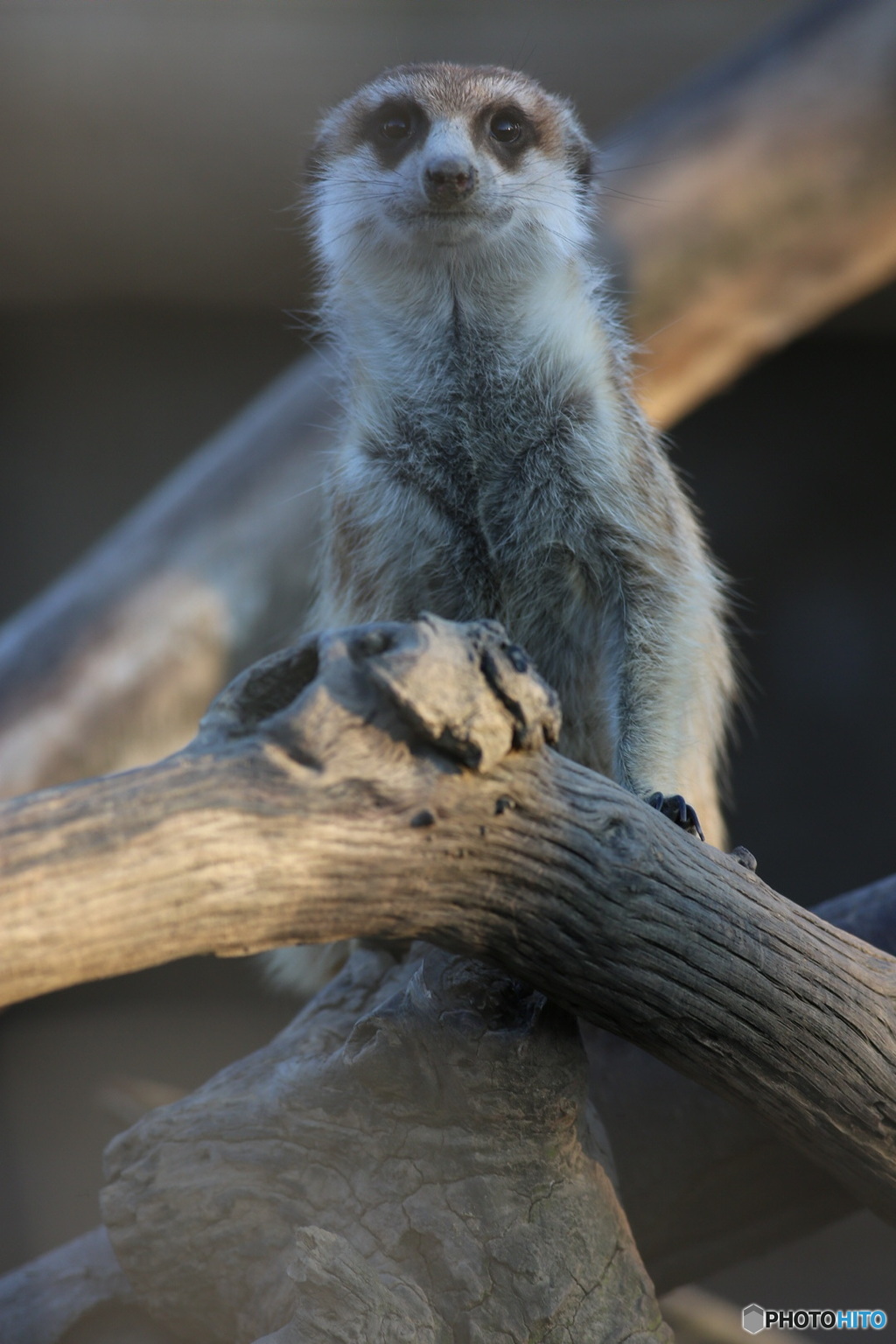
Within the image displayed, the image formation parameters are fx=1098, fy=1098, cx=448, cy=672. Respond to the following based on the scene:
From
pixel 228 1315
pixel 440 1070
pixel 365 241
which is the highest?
pixel 365 241

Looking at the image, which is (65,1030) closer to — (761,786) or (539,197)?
(761,786)

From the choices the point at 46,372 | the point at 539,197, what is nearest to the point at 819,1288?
the point at 539,197

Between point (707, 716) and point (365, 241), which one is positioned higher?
point (365, 241)

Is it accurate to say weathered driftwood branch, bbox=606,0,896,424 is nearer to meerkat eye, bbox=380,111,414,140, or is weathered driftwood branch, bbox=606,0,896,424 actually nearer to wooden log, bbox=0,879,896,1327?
meerkat eye, bbox=380,111,414,140

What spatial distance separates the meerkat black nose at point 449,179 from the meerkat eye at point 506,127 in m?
0.13

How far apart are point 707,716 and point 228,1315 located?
2.76ft

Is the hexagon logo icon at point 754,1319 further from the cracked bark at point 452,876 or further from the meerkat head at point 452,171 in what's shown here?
the meerkat head at point 452,171

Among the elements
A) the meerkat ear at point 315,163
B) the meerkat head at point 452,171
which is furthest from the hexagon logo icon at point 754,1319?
the meerkat ear at point 315,163

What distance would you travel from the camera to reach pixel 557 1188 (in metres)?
0.95

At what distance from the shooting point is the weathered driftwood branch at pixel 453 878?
629 millimetres

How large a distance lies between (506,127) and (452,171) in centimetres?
17

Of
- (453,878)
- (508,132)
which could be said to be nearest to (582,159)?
(508,132)

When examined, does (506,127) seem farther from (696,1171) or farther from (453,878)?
(696,1171)

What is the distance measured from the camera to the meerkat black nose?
1.14 meters
